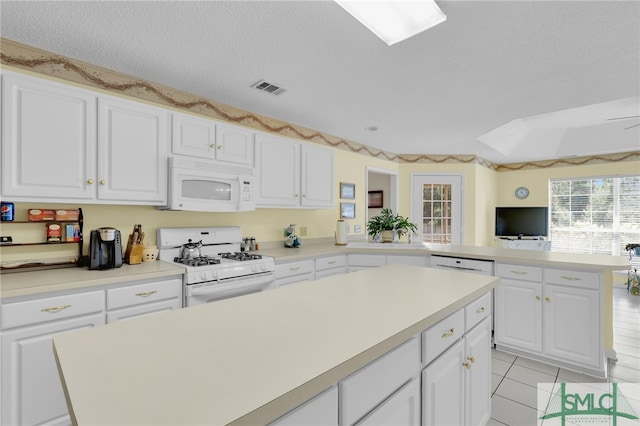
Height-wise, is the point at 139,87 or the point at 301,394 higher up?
the point at 139,87

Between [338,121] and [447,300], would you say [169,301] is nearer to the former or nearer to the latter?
[447,300]

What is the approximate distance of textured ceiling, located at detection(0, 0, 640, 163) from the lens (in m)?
1.75

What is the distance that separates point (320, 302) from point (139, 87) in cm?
245

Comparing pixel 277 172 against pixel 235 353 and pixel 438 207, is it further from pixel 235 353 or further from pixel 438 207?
pixel 438 207

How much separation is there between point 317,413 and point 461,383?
0.99m

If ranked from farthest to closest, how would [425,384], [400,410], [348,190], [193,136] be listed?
[348,190] → [193,136] → [425,384] → [400,410]

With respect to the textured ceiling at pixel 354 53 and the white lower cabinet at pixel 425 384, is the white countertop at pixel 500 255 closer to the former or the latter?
the white lower cabinet at pixel 425 384

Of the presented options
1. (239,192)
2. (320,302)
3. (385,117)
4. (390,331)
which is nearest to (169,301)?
(239,192)

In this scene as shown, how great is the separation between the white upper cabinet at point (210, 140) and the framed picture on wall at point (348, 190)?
1766 millimetres

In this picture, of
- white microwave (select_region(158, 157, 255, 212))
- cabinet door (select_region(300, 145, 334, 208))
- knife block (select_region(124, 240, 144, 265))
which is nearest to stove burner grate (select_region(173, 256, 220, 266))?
knife block (select_region(124, 240, 144, 265))

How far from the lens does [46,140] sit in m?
1.95

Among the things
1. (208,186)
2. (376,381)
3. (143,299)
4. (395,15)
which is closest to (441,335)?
(376,381)

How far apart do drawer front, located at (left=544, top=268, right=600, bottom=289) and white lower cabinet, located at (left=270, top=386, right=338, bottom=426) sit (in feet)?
8.63

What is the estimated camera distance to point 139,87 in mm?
2590
